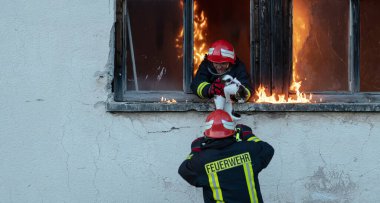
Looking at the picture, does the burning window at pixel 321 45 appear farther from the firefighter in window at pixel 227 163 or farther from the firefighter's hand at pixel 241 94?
the firefighter in window at pixel 227 163

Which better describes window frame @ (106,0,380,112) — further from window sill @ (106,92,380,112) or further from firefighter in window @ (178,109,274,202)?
firefighter in window @ (178,109,274,202)

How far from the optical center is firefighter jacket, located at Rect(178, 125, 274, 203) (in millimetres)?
5172

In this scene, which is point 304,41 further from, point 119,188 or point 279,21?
point 119,188

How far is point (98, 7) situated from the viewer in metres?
6.56

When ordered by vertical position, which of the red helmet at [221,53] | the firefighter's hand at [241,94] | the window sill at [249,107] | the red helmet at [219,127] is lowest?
the red helmet at [219,127]

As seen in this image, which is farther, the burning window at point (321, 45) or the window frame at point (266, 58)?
the burning window at point (321, 45)

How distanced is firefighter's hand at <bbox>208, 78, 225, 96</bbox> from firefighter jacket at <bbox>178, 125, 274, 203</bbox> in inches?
35.4

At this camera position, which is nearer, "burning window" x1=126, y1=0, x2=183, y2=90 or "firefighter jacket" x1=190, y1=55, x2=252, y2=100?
"firefighter jacket" x1=190, y1=55, x2=252, y2=100

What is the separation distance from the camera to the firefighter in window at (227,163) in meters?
5.18

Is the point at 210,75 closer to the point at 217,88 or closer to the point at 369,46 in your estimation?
the point at 217,88

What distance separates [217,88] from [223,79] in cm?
10

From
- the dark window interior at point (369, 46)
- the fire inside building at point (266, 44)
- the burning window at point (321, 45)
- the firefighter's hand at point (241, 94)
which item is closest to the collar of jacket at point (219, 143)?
the firefighter's hand at point (241, 94)

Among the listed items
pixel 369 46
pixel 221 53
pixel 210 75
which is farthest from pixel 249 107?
pixel 369 46

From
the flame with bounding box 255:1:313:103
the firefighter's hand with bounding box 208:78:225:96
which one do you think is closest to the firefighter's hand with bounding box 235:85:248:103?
the firefighter's hand with bounding box 208:78:225:96
